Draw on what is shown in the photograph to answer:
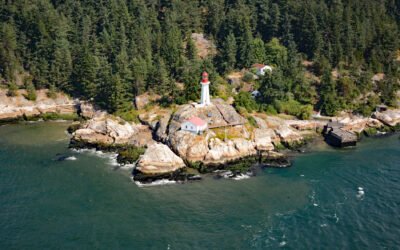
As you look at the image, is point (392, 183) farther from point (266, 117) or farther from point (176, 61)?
point (176, 61)

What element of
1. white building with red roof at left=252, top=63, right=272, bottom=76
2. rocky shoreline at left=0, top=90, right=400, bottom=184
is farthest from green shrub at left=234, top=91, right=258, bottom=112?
white building with red roof at left=252, top=63, right=272, bottom=76

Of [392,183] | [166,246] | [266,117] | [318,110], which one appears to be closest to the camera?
[166,246]

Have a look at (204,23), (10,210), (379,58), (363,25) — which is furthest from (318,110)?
(10,210)

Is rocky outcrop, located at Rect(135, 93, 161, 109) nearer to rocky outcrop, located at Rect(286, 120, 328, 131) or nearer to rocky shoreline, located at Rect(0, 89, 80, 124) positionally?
rocky shoreline, located at Rect(0, 89, 80, 124)

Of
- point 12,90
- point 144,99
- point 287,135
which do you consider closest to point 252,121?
point 287,135

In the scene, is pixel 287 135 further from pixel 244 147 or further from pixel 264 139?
pixel 244 147

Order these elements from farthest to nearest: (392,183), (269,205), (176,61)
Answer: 1. (176,61)
2. (392,183)
3. (269,205)

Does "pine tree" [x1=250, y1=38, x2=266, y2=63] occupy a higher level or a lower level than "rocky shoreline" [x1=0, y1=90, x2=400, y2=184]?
higher

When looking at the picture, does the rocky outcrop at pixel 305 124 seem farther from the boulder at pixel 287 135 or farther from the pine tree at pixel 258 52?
the pine tree at pixel 258 52
